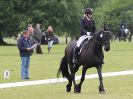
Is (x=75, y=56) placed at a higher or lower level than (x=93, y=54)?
lower

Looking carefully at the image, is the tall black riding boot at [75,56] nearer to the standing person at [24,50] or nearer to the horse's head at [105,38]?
the horse's head at [105,38]

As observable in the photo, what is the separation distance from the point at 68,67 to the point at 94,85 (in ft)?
5.50

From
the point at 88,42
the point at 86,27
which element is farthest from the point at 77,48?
the point at 86,27

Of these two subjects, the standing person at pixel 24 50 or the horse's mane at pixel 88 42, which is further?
the standing person at pixel 24 50

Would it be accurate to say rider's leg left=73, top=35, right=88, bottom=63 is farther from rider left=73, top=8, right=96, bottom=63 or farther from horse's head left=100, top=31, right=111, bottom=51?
horse's head left=100, top=31, right=111, bottom=51

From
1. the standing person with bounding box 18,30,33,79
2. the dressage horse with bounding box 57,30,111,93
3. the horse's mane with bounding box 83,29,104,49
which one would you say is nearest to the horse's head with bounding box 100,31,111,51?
the dressage horse with bounding box 57,30,111,93

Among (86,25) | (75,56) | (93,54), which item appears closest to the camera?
(93,54)

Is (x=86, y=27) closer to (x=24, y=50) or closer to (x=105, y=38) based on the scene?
(x=105, y=38)

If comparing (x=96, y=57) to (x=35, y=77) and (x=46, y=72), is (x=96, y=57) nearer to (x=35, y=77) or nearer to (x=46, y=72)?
(x=35, y=77)

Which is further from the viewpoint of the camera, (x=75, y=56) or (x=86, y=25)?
(x=75, y=56)

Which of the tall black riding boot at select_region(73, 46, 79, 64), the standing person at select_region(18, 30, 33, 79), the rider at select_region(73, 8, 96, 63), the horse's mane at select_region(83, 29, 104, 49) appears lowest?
the standing person at select_region(18, 30, 33, 79)

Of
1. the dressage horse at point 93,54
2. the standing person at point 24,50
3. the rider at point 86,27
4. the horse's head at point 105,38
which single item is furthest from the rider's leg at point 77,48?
the standing person at point 24,50

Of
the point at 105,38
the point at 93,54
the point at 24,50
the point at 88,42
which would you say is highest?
the point at 105,38

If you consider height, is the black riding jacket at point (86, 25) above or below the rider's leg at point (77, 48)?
above
